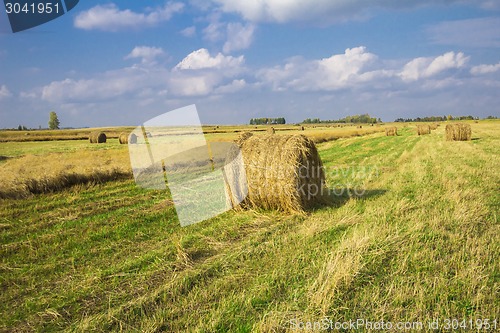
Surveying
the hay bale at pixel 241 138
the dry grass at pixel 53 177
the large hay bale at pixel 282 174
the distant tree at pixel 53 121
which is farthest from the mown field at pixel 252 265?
the distant tree at pixel 53 121

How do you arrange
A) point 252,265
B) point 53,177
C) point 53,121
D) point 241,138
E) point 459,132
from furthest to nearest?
point 53,121 → point 459,132 → point 53,177 → point 241,138 → point 252,265

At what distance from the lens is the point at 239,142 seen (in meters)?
8.67

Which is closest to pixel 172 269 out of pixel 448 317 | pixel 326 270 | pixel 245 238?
pixel 245 238

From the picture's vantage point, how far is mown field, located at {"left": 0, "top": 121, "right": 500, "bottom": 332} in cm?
346

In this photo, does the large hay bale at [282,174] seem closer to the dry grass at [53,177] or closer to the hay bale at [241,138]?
the hay bale at [241,138]

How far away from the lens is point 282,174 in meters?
7.62

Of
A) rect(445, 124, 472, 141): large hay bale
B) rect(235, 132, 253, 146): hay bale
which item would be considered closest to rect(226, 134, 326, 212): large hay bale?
rect(235, 132, 253, 146): hay bale

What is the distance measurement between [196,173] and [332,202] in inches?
308

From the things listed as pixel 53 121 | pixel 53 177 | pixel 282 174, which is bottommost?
pixel 282 174

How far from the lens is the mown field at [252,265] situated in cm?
346

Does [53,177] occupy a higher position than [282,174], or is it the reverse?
[53,177]

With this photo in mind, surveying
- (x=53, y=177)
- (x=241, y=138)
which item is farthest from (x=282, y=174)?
(x=53, y=177)

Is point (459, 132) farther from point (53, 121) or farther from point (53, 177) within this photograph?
point (53, 121)

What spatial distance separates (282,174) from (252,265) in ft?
10.7
